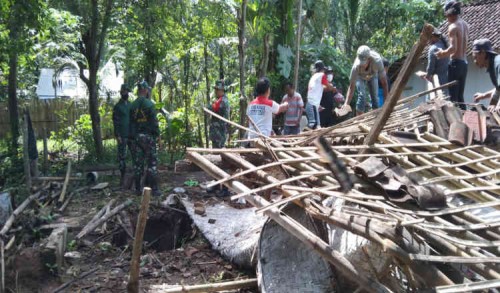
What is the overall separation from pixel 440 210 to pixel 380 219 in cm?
44

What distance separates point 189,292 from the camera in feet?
14.0

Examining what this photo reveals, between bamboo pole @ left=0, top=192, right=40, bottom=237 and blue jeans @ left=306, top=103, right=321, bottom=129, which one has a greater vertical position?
blue jeans @ left=306, top=103, right=321, bottom=129

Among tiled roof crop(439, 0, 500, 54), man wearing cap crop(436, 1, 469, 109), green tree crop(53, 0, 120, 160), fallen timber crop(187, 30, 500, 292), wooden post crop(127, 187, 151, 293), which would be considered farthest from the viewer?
tiled roof crop(439, 0, 500, 54)

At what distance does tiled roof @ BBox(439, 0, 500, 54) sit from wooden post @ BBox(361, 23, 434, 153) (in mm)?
14534

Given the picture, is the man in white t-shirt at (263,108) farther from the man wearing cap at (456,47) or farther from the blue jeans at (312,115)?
the man wearing cap at (456,47)

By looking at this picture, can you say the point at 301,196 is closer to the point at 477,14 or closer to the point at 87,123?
the point at 87,123

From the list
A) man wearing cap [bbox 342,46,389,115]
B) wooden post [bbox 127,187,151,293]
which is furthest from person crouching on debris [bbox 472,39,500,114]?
wooden post [bbox 127,187,151,293]

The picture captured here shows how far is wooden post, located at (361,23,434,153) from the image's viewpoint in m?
3.06

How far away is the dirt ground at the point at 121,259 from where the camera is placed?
5.63m

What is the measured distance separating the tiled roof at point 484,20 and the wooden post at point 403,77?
14.5m

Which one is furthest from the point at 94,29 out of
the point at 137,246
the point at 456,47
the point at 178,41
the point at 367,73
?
the point at 137,246

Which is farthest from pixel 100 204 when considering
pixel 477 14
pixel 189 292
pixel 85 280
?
pixel 477 14

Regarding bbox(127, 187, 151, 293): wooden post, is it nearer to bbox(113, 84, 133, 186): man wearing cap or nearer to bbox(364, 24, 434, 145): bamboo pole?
bbox(364, 24, 434, 145): bamboo pole

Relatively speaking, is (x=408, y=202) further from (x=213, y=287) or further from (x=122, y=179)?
(x=122, y=179)
